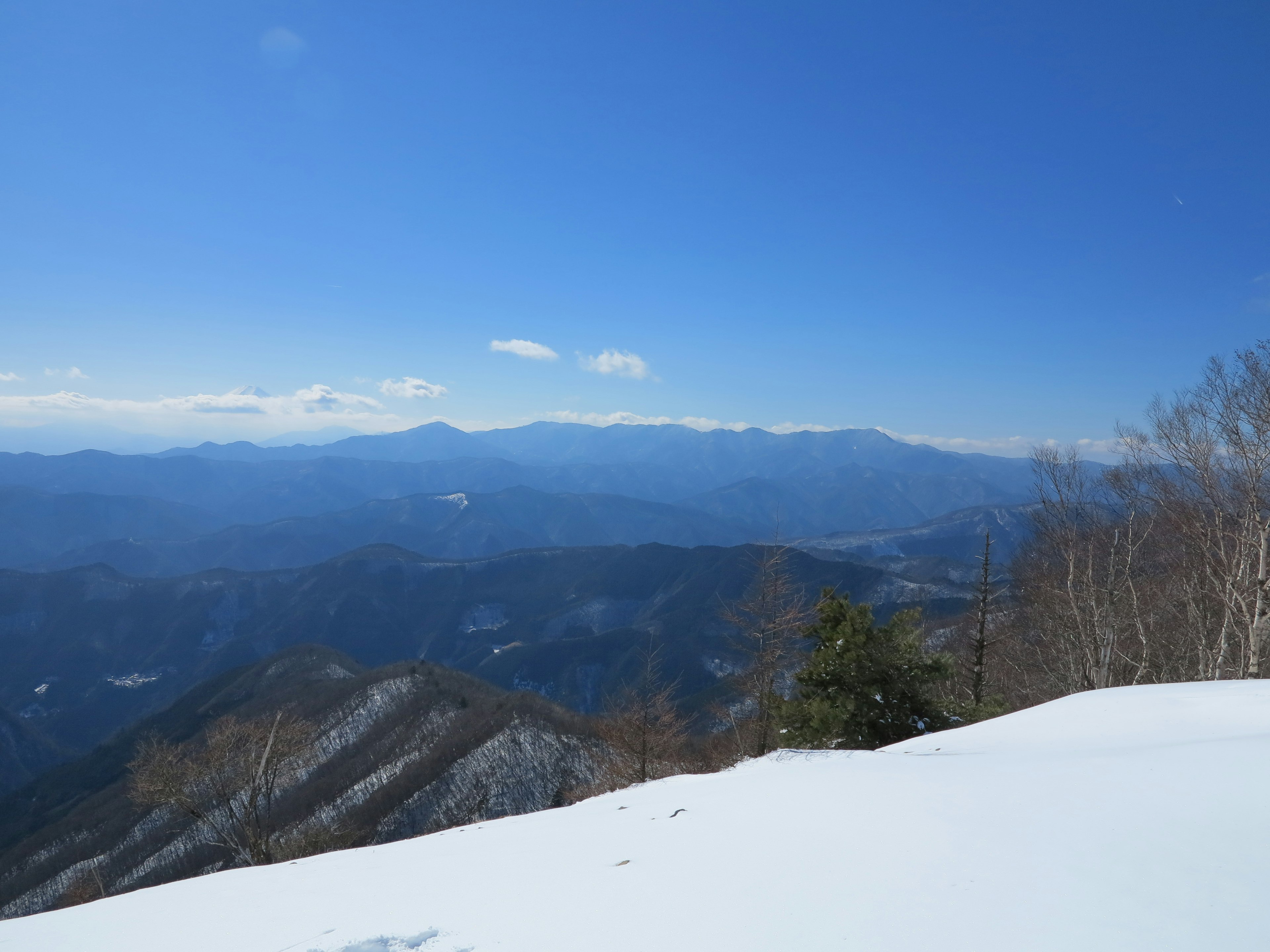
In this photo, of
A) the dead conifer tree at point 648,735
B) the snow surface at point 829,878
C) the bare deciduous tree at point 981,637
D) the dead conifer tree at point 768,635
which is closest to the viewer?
the snow surface at point 829,878

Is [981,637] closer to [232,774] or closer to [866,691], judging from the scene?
[866,691]

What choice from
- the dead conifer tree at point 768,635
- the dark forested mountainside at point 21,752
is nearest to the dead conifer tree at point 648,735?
the dead conifer tree at point 768,635

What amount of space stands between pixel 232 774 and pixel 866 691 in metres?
31.2

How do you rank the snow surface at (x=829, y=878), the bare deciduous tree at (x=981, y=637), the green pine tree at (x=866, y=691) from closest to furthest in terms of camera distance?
the snow surface at (x=829, y=878) → the green pine tree at (x=866, y=691) → the bare deciduous tree at (x=981, y=637)

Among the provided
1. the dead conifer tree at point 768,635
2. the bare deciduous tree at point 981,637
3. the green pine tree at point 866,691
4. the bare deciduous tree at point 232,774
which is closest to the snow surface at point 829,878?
the green pine tree at point 866,691

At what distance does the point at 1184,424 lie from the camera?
19812 millimetres

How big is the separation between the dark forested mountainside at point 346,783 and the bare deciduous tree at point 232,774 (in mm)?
5904

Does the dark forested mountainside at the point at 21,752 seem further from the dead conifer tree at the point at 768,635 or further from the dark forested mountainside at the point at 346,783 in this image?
the dead conifer tree at the point at 768,635

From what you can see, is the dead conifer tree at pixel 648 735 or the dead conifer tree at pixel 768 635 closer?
the dead conifer tree at pixel 768 635

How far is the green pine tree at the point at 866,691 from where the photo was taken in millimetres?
16375

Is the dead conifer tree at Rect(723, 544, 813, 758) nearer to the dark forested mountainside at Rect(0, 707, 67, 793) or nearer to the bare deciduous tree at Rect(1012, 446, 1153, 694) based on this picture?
the bare deciduous tree at Rect(1012, 446, 1153, 694)

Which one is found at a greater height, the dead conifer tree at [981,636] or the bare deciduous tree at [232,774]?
the dead conifer tree at [981,636]

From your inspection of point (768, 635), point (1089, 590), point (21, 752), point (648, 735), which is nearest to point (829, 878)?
point (768, 635)

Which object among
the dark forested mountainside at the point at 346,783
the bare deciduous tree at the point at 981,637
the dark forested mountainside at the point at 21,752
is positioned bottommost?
the dark forested mountainside at the point at 21,752
